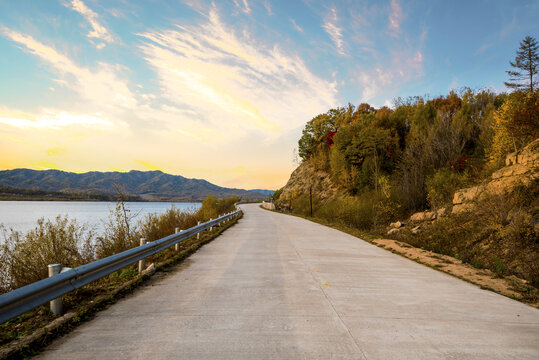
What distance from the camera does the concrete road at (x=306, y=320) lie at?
3309mm

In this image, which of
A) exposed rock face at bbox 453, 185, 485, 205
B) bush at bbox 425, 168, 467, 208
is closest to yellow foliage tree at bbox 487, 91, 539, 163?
bush at bbox 425, 168, 467, 208

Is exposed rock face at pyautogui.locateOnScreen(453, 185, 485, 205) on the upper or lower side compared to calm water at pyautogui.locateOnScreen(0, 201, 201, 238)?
upper

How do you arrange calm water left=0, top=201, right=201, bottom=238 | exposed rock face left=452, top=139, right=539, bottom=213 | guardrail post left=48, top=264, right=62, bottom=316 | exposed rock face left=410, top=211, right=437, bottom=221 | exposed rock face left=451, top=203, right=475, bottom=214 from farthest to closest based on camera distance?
calm water left=0, top=201, right=201, bottom=238 → exposed rock face left=410, top=211, right=437, bottom=221 → exposed rock face left=451, top=203, right=475, bottom=214 → exposed rock face left=452, top=139, right=539, bottom=213 → guardrail post left=48, top=264, right=62, bottom=316

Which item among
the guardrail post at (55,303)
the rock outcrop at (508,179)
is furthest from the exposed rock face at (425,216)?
the guardrail post at (55,303)

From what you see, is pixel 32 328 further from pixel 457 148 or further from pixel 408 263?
pixel 457 148

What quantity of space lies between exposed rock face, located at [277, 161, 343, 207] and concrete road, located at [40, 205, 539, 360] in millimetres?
42718

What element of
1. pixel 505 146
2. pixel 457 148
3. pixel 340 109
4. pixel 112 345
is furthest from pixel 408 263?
pixel 340 109

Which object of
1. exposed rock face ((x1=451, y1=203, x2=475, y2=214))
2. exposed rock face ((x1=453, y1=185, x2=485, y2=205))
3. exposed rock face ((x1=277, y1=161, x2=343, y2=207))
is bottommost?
exposed rock face ((x1=451, y1=203, x2=475, y2=214))

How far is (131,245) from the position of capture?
34.0 feet

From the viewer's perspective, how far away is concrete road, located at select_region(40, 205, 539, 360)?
3.31 meters

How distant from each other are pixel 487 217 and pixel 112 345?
50.3ft

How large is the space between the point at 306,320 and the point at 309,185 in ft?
204

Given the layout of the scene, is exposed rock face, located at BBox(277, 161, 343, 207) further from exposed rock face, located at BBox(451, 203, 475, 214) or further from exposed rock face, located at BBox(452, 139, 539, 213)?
exposed rock face, located at BBox(452, 139, 539, 213)

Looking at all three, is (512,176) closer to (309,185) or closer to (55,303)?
(55,303)
